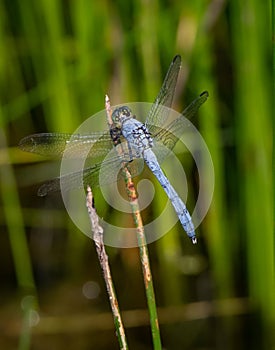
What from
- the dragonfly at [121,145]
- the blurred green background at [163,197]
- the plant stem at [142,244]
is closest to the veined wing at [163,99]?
the dragonfly at [121,145]

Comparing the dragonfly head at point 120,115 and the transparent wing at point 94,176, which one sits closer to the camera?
the transparent wing at point 94,176

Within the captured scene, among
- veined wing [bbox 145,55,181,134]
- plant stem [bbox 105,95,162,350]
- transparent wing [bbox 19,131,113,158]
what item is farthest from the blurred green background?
plant stem [bbox 105,95,162,350]

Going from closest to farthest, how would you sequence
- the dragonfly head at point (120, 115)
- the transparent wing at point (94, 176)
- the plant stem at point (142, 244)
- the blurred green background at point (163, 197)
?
the plant stem at point (142, 244) < the transparent wing at point (94, 176) < the dragonfly head at point (120, 115) < the blurred green background at point (163, 197)

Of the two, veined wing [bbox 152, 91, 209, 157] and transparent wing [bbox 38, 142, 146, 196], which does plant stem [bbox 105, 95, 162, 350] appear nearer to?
transparent wing [bbox 38, 142, 146, 196]

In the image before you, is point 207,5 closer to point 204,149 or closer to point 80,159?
point 204,149

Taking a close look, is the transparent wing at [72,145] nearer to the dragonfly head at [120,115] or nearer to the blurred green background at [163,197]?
the dragonfly head at [120,115]

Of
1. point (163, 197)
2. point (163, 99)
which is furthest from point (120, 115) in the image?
point (163, 197)
